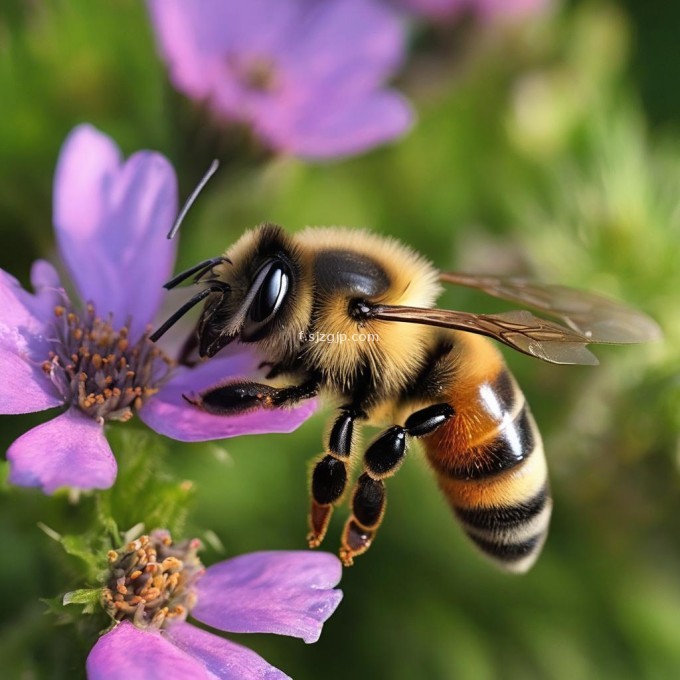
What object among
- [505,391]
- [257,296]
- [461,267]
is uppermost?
[257,296]

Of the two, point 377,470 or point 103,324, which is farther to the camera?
point 103,324

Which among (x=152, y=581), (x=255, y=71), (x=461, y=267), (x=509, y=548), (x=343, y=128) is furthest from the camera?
(x=461, y=267)

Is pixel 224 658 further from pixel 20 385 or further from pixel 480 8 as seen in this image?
pixel 480 8

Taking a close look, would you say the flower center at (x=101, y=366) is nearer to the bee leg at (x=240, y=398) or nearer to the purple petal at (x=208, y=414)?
the purple petal at (x=208, y=414)

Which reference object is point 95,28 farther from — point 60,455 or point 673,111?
point 673,111

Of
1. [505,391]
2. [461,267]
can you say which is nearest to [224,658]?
[505,391]

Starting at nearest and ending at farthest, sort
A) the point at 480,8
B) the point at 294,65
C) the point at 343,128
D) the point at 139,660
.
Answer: the point at 139,660 < the point at 343,128 < the point at 294,65 < the point at 480,8

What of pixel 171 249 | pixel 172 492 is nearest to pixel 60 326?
pixel 171 249
